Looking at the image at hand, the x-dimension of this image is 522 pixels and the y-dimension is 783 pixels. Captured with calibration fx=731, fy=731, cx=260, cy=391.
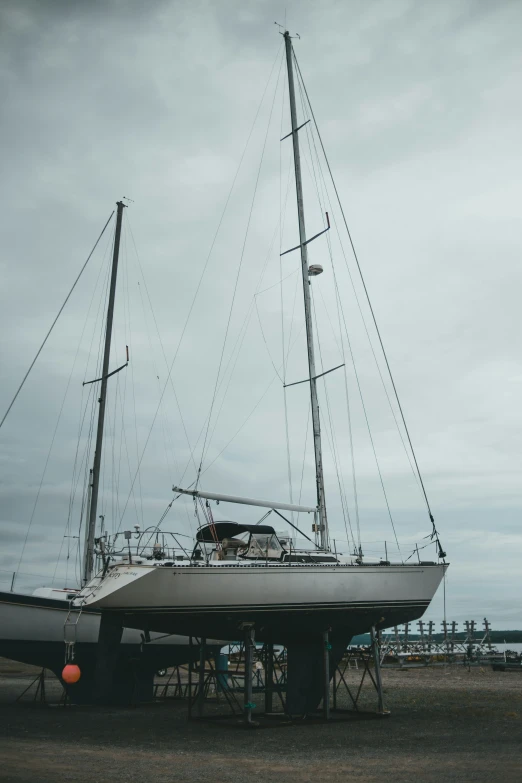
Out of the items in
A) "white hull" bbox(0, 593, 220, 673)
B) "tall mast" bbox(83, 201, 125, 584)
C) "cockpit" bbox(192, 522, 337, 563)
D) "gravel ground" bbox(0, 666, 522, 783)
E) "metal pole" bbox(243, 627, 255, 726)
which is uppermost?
"tall mast" bbox(83, 201, 125, 584)

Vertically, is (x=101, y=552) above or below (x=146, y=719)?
above

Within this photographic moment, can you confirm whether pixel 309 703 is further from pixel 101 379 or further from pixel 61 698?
pixel 101 379

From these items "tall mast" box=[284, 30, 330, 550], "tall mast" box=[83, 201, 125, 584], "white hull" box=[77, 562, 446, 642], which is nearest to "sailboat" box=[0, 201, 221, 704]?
"tall mast" box=[83, 201, 125, 584]

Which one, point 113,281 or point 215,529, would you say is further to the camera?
point 113,281

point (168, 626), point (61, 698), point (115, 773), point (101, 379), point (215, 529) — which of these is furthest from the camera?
point (101, 379)

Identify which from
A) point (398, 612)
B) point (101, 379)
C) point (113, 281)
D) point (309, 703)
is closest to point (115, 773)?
point (309, 703)

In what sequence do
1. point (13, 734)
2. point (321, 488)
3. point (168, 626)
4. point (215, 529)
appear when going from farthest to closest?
point (321, 488)
point (215, 529)
point (168, 626)
point (13, 734)

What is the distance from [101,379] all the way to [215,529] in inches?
374

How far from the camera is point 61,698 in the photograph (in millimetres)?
23188

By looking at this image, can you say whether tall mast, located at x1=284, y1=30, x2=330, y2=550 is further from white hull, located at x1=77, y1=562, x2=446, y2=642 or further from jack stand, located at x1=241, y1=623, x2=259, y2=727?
jack stand, located at x1=241, y1=623, x2=259, y2=727

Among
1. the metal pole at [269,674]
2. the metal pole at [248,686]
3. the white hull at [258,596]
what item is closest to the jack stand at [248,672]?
the metal pole at [248,686]

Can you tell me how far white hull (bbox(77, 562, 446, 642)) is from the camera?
51.8ft

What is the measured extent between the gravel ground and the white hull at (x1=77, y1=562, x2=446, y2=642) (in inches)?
87.9

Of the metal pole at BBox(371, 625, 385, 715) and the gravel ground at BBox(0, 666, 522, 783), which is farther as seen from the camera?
the metal pole at BBox(371, 625, 385, 715)
